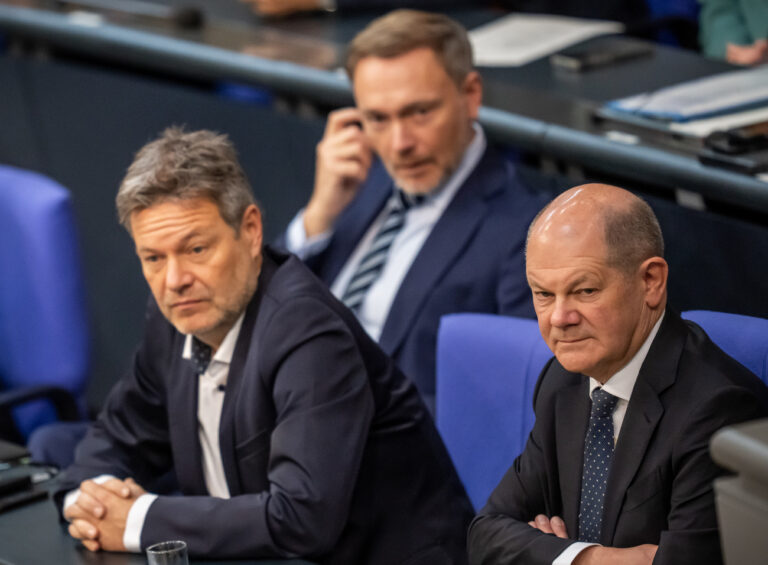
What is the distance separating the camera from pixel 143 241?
203 centimetres

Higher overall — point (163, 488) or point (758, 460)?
point (758, 460)

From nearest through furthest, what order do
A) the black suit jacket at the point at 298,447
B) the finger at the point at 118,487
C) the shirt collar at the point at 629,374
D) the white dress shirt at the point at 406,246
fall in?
the shirt collar at the point at 629,374 → the black suit jacket at the point at 298,447 → the finger at the point at 118,487 → the white dress shirt at the point at 406,246

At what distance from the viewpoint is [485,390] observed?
205 centimetres

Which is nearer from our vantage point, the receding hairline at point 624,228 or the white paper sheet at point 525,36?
the receding hairline at point 624,228

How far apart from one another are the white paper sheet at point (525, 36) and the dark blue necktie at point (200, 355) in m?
1.26

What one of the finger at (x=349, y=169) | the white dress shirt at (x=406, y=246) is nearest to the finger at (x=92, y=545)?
the white dress shirt at (x=406, y=246)

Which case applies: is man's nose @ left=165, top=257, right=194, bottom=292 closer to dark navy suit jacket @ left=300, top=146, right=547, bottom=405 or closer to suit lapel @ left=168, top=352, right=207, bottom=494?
suit lapel @ left=168, top=352, right=207, bottom=494

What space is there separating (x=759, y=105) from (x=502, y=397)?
85cm

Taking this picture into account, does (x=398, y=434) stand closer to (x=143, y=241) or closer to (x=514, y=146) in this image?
(x=143, y=241)

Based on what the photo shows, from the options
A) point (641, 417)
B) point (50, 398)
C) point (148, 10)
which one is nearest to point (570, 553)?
point (641, 417)

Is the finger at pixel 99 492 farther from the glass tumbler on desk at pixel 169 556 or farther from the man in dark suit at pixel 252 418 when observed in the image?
the glass tumbler on desk at pixel 169 556

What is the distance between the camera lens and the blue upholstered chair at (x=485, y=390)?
197 centimetres

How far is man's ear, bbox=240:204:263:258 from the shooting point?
206 cm

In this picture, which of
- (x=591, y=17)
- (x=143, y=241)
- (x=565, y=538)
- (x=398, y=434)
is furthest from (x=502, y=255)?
(x=591, y=17)
